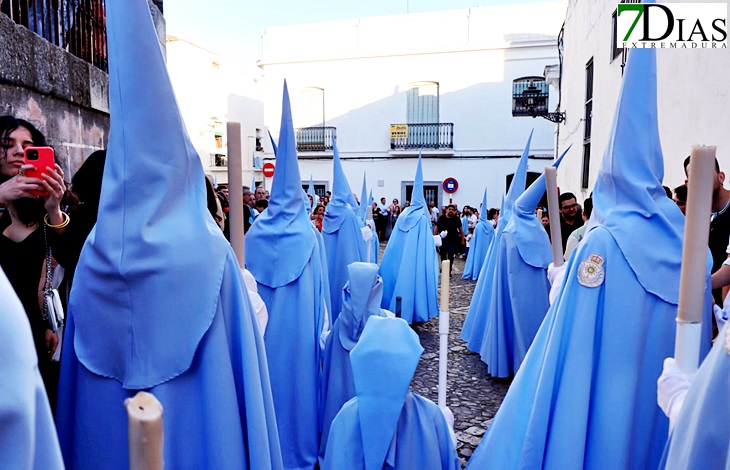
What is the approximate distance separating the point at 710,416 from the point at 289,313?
8.62 ft

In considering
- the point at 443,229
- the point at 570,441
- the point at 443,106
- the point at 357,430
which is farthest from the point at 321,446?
the point at 443,106

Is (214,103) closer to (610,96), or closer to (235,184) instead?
(610,96)

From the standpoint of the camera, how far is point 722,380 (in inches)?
47.6

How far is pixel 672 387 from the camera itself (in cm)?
171

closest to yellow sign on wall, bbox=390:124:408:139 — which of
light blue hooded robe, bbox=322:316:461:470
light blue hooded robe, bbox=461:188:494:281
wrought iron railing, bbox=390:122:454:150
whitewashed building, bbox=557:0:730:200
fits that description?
wrought iron railing, bbox=390:122:454:150

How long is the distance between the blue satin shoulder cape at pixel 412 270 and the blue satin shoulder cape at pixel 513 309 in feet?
6.50

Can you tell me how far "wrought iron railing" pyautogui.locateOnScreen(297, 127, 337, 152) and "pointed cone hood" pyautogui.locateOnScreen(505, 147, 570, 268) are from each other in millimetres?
18093

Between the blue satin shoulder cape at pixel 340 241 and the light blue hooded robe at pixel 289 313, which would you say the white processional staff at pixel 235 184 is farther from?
the blue satin shoulder cape at pixel 340 241

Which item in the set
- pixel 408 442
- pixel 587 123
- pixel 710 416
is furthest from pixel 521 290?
pixel 587 123

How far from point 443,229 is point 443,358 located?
30.1 ft

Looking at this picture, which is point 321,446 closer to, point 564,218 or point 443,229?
point 564,218

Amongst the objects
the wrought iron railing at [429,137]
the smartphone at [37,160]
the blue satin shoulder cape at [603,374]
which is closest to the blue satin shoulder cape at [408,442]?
the blue satin shoulder cape at [603,374]

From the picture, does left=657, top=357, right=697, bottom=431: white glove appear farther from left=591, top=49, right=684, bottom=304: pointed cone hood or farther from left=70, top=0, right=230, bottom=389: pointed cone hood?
left=70, top=0, right=230, bottom=389: pointed cone hood

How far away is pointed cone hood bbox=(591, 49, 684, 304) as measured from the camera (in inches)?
89.0
